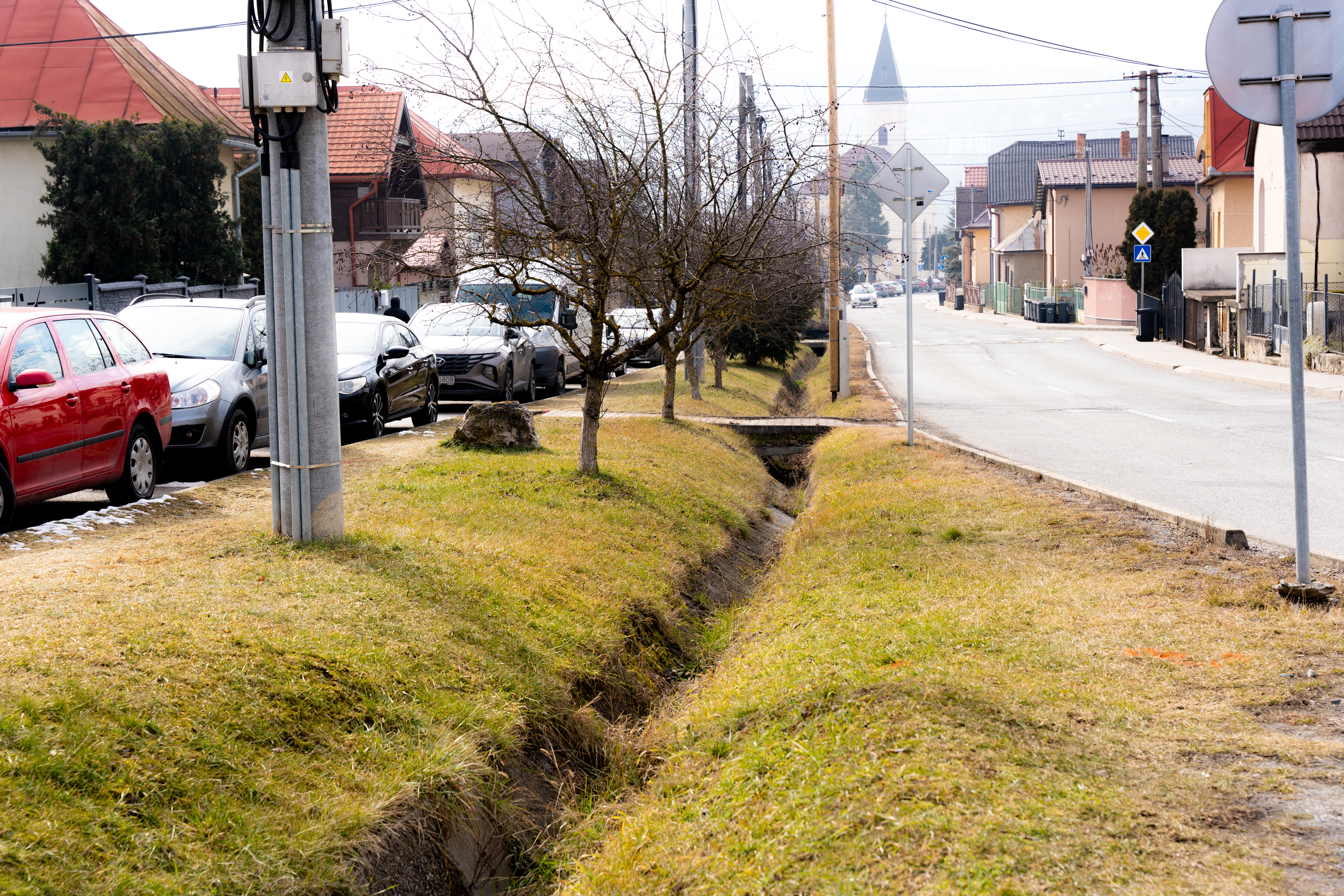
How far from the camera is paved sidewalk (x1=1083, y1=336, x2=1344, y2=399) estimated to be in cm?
2189

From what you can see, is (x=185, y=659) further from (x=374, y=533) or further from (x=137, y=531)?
(x=137, y=531)

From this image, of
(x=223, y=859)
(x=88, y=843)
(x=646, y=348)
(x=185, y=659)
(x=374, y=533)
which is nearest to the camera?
(x=88, y=843)

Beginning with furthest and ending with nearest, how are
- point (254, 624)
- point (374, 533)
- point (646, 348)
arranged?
point (646, 348)
point (374, 533)
point (254, 624)

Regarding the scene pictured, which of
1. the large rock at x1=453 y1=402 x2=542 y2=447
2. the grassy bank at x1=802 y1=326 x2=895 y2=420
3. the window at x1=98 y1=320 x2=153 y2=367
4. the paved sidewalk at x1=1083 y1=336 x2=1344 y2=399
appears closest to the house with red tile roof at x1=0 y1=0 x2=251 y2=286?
the grassy bank at x1=802 y1=326 x2=895 y2=420

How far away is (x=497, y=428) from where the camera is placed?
12727 mm

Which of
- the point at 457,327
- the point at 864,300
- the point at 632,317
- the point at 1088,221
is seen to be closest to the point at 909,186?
the point at 457,327

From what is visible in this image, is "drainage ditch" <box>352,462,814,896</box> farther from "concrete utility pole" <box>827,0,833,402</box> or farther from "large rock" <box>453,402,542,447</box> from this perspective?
"concrete utility pole" <box>827,0,833,402</box>

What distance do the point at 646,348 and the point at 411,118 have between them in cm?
3501

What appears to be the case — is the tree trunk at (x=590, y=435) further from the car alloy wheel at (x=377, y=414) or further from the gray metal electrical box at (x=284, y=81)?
the gray metal electrical box at (x=284, y=81)

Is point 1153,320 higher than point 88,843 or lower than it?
higher

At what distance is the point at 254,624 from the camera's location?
215 inches

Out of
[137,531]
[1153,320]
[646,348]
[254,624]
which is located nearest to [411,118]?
[1153,320]

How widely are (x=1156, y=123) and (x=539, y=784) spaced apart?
51821 millimetres

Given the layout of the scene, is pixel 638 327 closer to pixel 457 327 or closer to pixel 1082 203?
pixel 457 327
